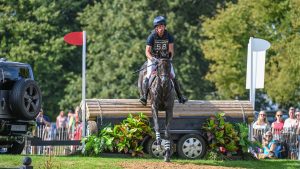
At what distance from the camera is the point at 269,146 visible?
24.8 metres

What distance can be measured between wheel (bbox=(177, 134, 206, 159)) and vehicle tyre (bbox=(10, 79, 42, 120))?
3.58m

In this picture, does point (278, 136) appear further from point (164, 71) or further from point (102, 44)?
point (102, 44)

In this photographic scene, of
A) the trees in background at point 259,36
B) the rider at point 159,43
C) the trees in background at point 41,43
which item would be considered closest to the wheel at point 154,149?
the rider at point 159,43

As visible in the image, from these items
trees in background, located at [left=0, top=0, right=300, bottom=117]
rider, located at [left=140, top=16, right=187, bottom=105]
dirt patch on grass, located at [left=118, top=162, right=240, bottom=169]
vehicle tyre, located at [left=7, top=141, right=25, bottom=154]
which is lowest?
dirt patch on grass, located at [left=118, top=162, right=240, bottom=169]

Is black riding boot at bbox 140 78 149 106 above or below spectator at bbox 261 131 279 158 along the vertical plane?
above

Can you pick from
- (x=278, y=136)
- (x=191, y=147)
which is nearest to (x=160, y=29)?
(x=191, y=147)

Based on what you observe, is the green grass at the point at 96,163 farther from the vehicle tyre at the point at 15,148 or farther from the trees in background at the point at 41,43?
the trees in background at the point at 41,43

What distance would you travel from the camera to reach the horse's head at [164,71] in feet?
60.3

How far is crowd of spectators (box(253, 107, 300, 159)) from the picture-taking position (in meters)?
24.5

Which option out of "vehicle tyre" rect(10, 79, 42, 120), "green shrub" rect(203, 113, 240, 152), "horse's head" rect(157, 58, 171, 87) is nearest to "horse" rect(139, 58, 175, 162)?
"horse's head" rect(157, 58, 171, 87)

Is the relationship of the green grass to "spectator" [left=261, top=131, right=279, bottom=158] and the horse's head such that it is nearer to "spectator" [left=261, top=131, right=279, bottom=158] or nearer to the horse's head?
the horse's head

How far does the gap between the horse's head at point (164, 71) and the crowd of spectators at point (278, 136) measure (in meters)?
5.91

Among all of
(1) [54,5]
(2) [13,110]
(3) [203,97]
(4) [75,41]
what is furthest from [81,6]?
(2) [13,110]

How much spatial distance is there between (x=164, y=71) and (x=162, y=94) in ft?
2.27
